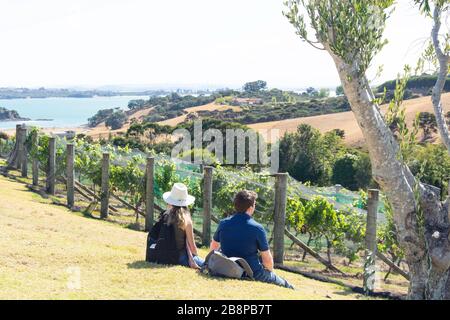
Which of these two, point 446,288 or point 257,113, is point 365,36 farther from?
point 257,113

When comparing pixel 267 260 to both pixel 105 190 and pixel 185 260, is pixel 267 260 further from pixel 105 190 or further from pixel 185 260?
pixel 105 190

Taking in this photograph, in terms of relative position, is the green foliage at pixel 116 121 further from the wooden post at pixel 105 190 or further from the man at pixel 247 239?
the man at pixel 247 239

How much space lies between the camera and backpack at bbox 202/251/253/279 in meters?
7.35

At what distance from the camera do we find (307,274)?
11633 millimetres

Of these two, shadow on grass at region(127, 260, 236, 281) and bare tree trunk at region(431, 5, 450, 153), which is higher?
bare tree trunk at region(431, 5, 450, 153)

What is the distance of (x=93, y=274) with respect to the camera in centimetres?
755

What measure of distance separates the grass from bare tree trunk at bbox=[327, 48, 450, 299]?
1.24 metres

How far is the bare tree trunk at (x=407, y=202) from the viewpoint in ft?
24.4

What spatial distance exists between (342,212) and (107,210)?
6213 mm

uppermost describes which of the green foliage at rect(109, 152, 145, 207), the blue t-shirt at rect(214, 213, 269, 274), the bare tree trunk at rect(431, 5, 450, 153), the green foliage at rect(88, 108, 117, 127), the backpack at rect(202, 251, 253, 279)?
the bare tree trunk at rect(431, 5, 450, 153)

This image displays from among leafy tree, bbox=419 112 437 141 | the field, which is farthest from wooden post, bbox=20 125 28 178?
the field

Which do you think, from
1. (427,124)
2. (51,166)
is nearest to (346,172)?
(427,124)

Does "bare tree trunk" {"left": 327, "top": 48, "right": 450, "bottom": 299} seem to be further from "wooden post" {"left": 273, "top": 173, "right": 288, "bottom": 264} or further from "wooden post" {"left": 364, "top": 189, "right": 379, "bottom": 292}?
"wooden post" {"left": 273, "top": 173, "right": 288, "bottom": 264}

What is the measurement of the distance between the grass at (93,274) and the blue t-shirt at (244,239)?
361 mm
